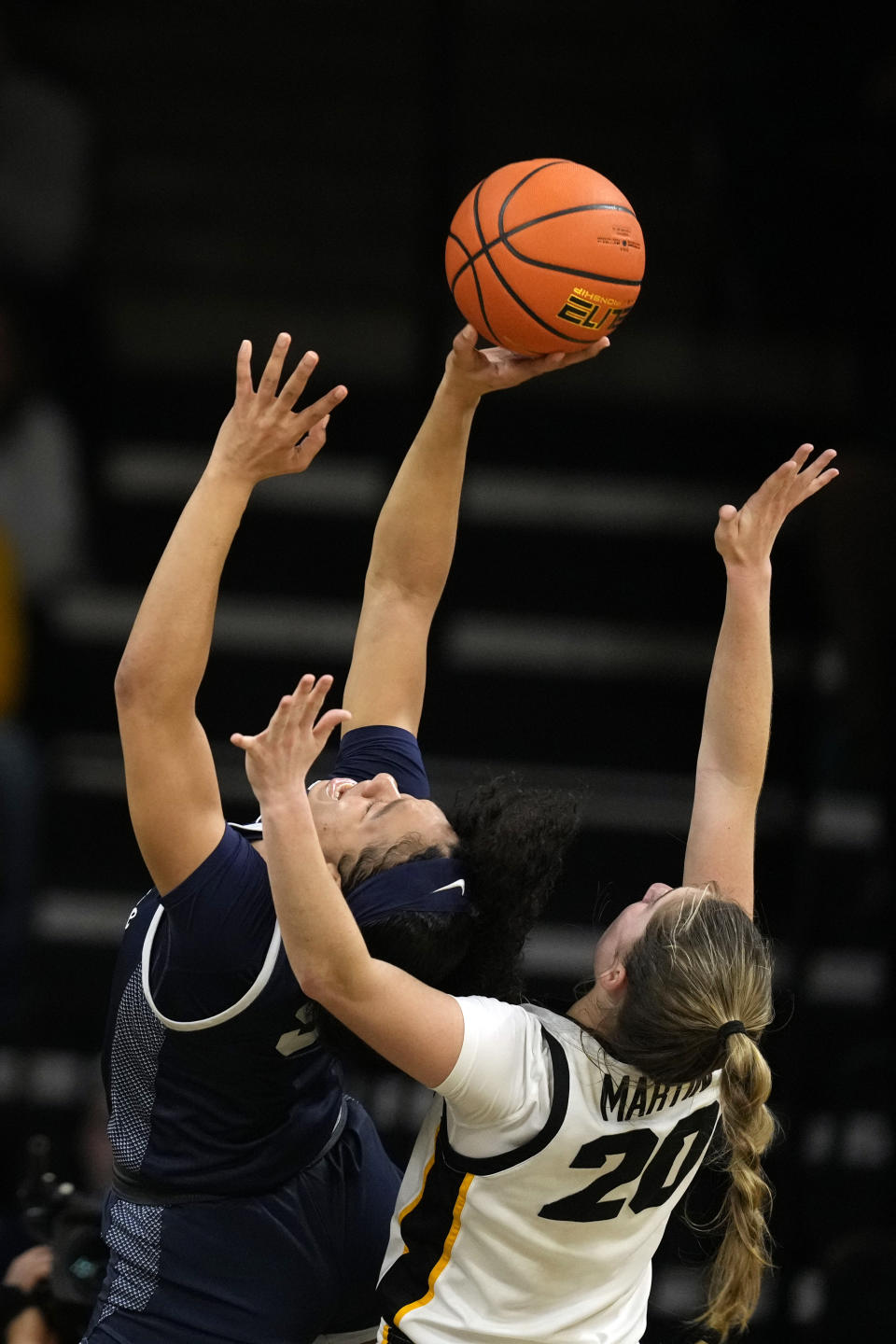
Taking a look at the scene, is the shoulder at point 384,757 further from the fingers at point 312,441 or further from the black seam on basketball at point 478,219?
the black seam on basketball at point 478,219

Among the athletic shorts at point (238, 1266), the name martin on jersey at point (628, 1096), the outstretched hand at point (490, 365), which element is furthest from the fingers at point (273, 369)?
the athletic shorts at point (238, 1266)

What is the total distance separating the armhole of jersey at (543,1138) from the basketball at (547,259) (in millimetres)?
1089

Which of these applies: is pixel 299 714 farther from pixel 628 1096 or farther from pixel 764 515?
pixel 764 515

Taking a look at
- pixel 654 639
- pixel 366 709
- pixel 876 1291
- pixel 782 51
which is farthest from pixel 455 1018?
pixel 782 51

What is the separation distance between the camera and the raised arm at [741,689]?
240cm

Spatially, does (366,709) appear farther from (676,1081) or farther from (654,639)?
(654,639)

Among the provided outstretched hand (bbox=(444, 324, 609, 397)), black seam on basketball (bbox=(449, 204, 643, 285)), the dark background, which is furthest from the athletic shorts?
the dark background

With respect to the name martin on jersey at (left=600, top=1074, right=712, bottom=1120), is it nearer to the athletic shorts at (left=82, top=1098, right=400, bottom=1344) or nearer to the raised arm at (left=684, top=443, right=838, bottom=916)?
the raised arm at (left=684, top=443, right=838, bottom=916)

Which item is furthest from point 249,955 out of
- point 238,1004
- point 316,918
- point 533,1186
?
point 533,1186

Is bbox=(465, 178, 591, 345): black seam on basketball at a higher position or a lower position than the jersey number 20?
higher

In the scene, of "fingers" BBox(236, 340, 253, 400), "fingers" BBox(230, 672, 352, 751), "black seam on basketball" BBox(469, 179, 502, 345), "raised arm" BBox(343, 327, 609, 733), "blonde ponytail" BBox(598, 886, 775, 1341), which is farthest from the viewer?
"raised arm" BBox(343, 327, 609, 733)

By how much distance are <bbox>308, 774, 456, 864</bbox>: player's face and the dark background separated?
7.48ft

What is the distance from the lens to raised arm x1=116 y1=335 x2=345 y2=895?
6.86ft

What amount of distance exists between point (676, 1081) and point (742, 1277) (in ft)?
0.91
